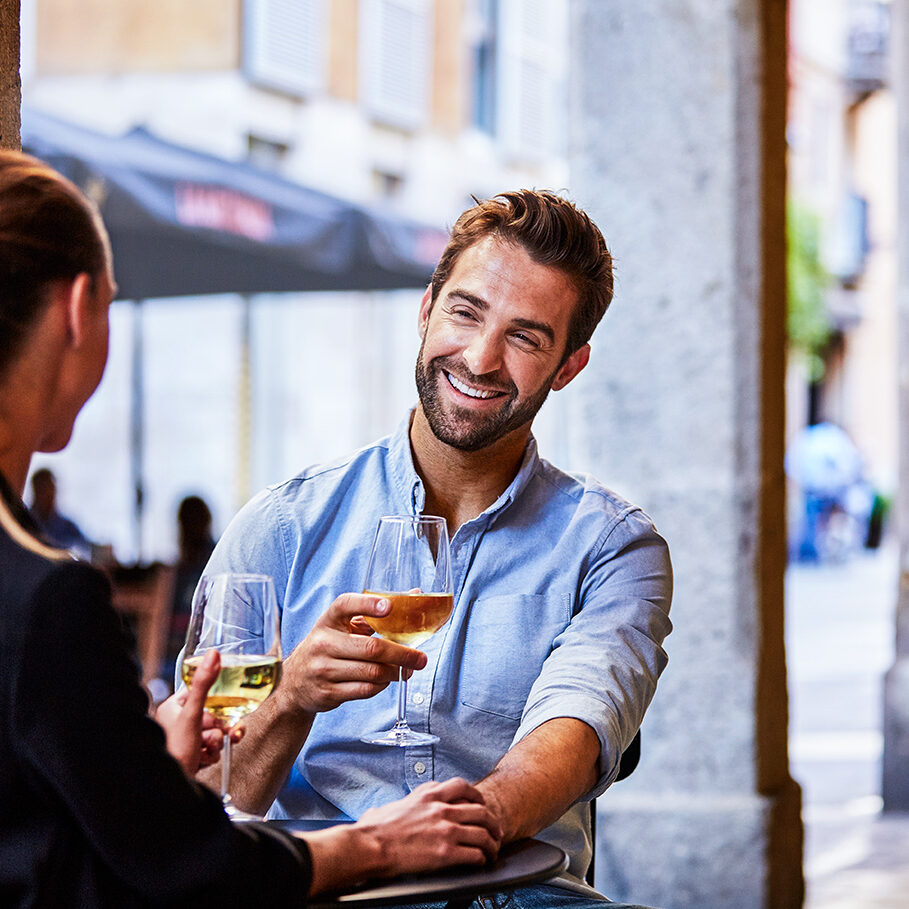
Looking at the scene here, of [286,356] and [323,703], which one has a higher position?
[286,356]

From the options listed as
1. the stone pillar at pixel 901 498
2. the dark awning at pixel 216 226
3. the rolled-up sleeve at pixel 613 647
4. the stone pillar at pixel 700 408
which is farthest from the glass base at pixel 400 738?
the stone pillar at pixel 901 498

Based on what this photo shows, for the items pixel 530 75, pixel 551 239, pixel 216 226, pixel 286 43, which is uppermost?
pixel 530 75

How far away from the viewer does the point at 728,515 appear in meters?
4.25

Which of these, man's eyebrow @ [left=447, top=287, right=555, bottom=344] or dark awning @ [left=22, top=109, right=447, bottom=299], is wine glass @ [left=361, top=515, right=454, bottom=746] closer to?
man's eyebrow @ [left=447, top=287, right=555, bottom=344]

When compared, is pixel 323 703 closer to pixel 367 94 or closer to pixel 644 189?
pixel 644 189

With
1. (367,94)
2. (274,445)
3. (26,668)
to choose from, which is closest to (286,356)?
(274,445)

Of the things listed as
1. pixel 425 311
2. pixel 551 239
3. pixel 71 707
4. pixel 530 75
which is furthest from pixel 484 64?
pixel 71 707

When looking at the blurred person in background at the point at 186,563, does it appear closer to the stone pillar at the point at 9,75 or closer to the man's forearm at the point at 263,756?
the stone pillar at the point at 9,75

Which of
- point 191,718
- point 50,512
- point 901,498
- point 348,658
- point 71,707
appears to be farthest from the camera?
point 50,512

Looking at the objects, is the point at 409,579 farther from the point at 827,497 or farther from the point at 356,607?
the point at 827,497

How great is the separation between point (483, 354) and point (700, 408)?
1.96 metres

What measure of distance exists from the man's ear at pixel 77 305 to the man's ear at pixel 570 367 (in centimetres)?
116

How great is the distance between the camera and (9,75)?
2439mm

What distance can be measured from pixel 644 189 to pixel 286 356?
10.1 m
